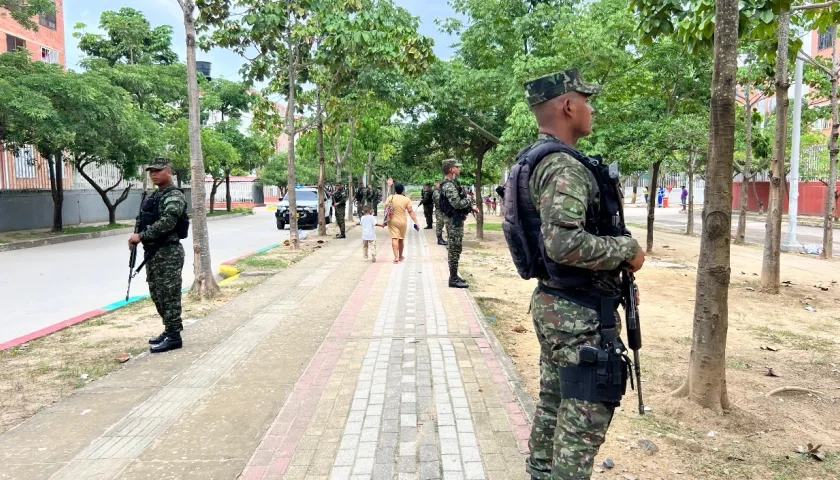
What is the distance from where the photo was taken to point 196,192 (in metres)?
7.84

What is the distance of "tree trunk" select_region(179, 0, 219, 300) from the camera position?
775 centimetres

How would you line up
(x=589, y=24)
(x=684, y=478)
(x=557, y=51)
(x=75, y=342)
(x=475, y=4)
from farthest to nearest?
(x=475, y=4) < (x=557, y=51) < (x=589, y=24) < (x=75, y=342) < (x=684, y=478)

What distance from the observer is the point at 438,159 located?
2020 centimetres

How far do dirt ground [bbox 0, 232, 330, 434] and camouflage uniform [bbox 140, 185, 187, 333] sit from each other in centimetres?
49

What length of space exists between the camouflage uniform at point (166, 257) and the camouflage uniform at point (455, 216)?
12.8ft

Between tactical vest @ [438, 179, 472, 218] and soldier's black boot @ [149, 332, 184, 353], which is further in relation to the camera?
tactical vest @ [438, 179, 472, 218]

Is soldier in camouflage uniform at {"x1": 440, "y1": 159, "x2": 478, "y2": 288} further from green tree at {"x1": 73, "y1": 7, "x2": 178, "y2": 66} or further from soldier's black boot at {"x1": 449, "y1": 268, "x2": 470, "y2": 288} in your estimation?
green tree at {"x1": 73, "y1": 7, "x2": 178, "y2": 66}

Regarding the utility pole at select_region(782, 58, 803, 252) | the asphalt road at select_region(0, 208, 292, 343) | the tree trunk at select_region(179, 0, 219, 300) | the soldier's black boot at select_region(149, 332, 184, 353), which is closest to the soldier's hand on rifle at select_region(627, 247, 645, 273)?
the soldier's black boot at select_region(149, 332, 184, 353)

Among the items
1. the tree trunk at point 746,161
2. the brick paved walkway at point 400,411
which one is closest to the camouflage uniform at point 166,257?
the brick paved walkway at point 400,411

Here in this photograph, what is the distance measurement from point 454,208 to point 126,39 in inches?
1143

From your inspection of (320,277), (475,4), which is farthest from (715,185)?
(475,4)

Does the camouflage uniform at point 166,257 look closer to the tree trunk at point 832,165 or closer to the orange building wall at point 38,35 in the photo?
the tree trunk at point 832,165

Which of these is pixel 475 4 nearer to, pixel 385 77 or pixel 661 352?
pixel 385 77

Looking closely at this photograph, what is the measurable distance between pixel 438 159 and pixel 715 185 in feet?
54.7
